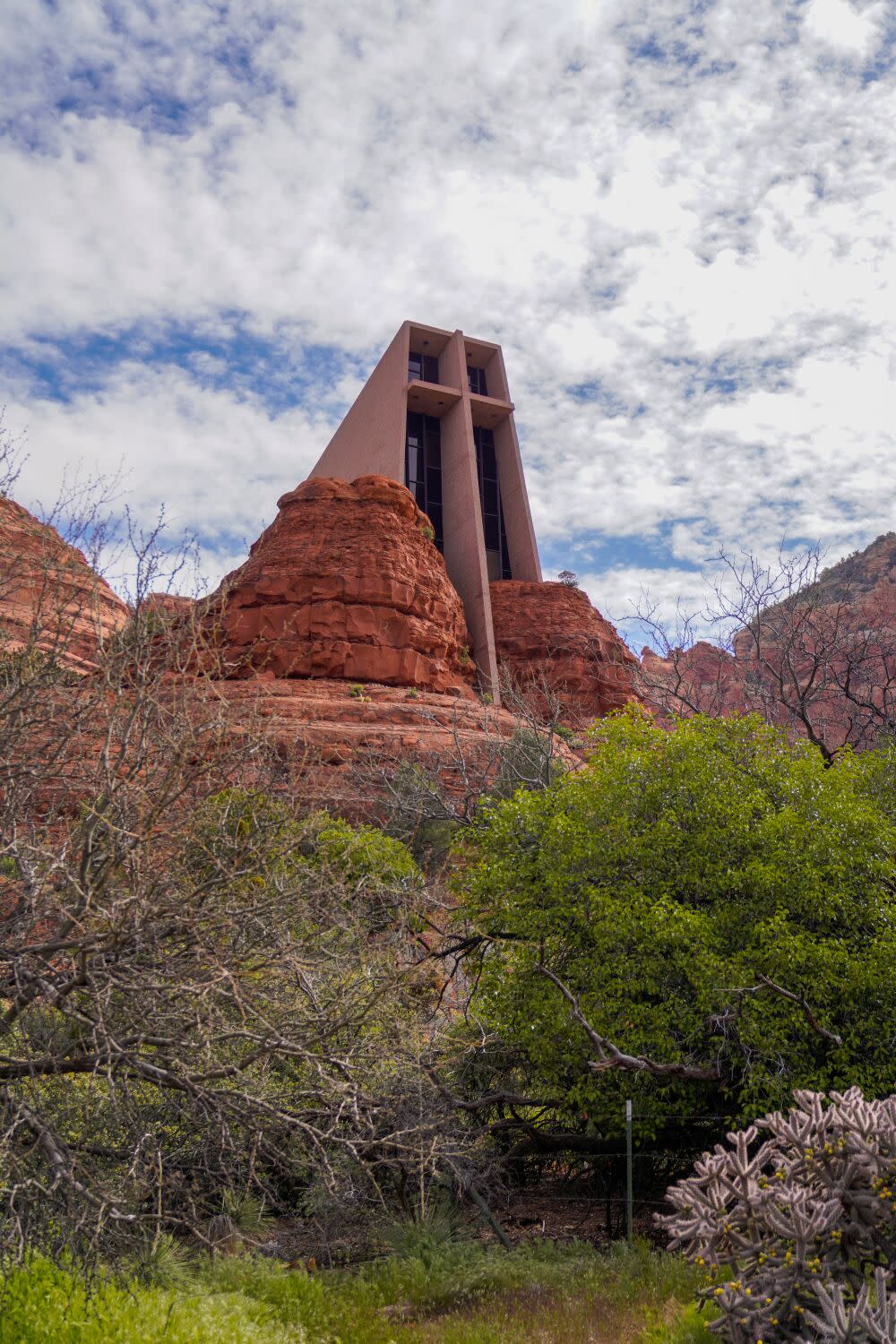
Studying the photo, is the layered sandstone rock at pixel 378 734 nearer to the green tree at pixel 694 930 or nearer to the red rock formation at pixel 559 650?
the red rock formation at pixel 559 650

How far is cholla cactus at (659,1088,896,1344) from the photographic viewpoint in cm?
499

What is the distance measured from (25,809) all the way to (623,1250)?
20.8 ft

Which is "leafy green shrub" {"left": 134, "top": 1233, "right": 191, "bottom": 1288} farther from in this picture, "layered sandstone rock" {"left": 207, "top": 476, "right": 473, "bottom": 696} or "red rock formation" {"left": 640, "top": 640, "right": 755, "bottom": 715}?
"layered sandstone rock" {"left": 207, "top": 476, "right": 473, "bottom": 696}

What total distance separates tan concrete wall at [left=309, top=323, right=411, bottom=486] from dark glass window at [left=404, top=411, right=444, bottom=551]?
184cm

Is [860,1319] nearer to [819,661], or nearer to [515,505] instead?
[819,661]

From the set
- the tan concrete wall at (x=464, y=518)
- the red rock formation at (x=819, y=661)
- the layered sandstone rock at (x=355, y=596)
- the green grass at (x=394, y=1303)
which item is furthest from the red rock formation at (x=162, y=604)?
the tan concrete wall at (x=464, y=518)

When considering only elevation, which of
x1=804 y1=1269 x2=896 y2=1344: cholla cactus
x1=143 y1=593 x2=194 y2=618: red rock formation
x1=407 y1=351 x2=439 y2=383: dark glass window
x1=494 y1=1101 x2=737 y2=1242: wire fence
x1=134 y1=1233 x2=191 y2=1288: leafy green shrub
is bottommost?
x1=494 y1=1101 x2=737 y2=1242: wire fence

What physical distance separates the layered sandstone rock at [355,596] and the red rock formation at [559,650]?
142 inches

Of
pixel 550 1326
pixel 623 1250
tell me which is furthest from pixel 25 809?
pixel 623 1250

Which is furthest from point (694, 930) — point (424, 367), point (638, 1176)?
point (424, 367)

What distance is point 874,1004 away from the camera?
28.5ft

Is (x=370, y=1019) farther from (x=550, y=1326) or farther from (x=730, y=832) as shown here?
(x=730, y=832)

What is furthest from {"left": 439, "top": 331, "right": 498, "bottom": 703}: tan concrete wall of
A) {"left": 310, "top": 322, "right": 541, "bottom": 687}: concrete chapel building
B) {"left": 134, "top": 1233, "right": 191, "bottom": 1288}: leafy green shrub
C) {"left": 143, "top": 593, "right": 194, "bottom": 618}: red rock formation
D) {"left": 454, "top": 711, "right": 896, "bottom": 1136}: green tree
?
{"left": 134, "top": 1233, "right": 191, "bottom": 1288}: leafy green shrub

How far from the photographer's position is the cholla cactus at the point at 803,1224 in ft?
16.4
